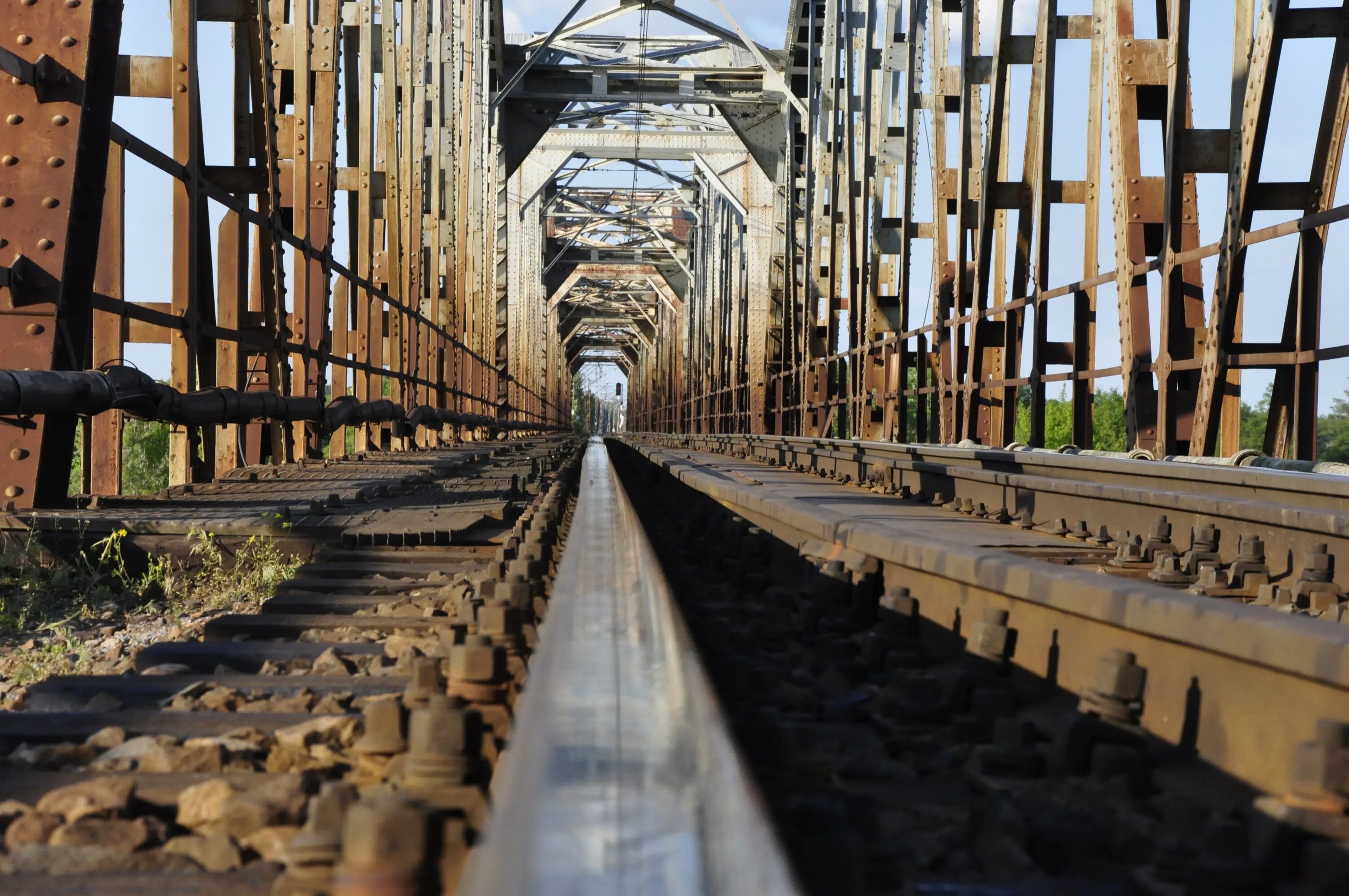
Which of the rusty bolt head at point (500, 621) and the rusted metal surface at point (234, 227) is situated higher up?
the rusted metal surface at point (234, 227)

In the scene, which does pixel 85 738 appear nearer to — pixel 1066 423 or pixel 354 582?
pixel 354 582

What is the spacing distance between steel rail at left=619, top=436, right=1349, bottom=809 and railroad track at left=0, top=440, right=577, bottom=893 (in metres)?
0.90

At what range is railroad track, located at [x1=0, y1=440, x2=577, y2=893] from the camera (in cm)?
127

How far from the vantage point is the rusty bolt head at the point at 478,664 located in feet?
5.65

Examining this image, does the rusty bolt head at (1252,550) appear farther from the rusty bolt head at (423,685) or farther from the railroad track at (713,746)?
the rusty bolt head at (423,685)

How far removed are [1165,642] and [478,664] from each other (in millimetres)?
1089

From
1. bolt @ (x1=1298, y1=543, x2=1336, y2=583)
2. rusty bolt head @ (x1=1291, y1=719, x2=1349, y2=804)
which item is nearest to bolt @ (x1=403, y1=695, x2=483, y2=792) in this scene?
rusty bolt head @ (x1=1291, y1=719, x2=1349, y2=804)

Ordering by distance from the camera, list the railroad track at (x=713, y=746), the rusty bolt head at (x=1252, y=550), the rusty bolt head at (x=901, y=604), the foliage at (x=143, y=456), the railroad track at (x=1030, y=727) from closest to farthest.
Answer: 1. the railroad track at (x=713, y=746)
2. the railroad track at (x=1030, y=727)
3. the rusty bolt head at (x=901, y=604)
4. the rusty bolt head at (x=1252, y=550)
5. the foliage at (x=143, y=456)

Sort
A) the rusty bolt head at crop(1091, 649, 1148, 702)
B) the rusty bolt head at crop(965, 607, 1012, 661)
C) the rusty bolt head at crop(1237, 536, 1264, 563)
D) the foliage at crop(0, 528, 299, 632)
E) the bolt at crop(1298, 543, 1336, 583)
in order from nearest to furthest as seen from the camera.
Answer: the rusty bolt head at crop(1091, 649, 1148, 702)
the rusty bolt head at crop(965, 607, 1012, 661)
the bolt at crop(1298, 543, 1336, 583)
the rusty bolt head at crop(1237, 536, 1264, 563)
the foliage at crop(0, 528, 299, 632)

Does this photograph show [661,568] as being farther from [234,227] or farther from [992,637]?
[234,227]

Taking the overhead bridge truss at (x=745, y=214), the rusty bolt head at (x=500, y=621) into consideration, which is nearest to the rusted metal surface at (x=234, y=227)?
the overhead bridge truss at (x=745, y=214)

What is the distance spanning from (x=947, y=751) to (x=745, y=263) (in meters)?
28.7

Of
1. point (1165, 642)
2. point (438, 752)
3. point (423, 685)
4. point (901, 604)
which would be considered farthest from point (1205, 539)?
point (438, 752)

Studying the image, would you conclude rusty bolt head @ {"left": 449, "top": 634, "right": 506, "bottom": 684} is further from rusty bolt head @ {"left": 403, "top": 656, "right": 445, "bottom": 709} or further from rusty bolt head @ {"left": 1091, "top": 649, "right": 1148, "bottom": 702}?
rusty bolt head @ {"left": 1091, "top": 649, "right": 1148, "bottom": 702}
